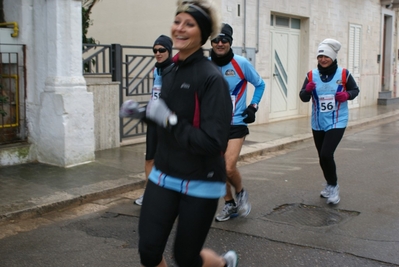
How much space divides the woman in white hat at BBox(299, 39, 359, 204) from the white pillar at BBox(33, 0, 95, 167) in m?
3.44

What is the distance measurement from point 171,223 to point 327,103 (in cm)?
358

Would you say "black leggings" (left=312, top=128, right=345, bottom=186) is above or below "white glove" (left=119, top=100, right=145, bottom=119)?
below

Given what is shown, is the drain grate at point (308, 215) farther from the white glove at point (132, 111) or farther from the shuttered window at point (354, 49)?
the shuttered window at point (354, 49)

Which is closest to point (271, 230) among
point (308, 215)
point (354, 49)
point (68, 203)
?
point (308, 215)

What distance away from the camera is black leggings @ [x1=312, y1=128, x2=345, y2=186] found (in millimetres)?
6047

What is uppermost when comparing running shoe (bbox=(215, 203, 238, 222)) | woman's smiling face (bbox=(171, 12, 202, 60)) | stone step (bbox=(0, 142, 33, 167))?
woman's smiling face (bbox=(171, 12, 202, 60))

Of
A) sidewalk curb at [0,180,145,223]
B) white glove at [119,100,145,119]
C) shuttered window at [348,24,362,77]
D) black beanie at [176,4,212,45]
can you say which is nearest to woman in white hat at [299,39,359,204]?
sidewalk curb at [0,180,145,223]

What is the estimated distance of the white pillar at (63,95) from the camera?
25.4 ft

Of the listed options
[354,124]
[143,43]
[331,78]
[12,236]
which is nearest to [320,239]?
[331,78]

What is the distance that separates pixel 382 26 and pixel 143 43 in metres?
11.4

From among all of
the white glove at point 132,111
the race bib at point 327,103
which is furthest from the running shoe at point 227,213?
the white glove at point 132,111

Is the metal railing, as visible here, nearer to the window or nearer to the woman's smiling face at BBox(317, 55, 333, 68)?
the woman's smiling face at BBox(317, 55, 333, 68)

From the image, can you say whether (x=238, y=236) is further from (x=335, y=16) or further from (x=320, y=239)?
(x=335, y=16)

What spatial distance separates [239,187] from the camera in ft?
18.3
